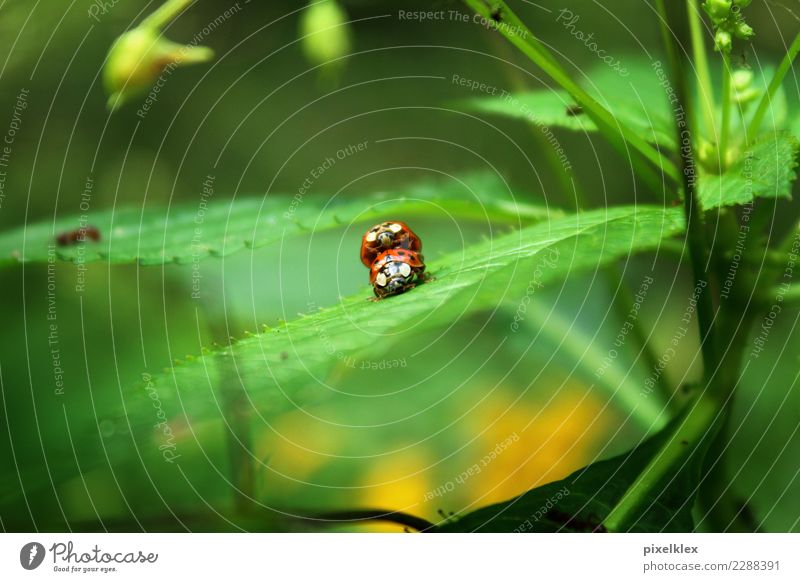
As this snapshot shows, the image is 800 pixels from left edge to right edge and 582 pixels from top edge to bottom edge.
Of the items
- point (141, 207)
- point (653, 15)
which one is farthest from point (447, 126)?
point (141, 207)

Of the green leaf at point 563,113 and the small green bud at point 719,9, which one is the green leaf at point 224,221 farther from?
the small green bud at point 719,9

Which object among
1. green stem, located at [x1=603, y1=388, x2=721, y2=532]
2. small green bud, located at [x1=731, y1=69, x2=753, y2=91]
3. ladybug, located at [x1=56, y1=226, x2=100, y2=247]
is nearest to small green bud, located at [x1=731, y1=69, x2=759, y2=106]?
small green bud, located at [x1=731, y1=69, x2=753, y2=91]

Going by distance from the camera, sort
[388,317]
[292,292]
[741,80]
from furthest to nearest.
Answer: [292,292] < [741,80] < [388,317]

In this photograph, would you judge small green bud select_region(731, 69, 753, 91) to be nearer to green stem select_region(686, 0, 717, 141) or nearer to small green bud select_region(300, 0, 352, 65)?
green stem select_region(686, 0, 717, 141)

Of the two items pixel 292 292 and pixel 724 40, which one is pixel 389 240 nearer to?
pixel 292 292

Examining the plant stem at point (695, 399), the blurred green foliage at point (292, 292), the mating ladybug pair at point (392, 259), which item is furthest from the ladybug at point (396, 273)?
the plant stem at point (695, 399)

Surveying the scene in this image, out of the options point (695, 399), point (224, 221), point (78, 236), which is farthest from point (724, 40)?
point (78, 236)
